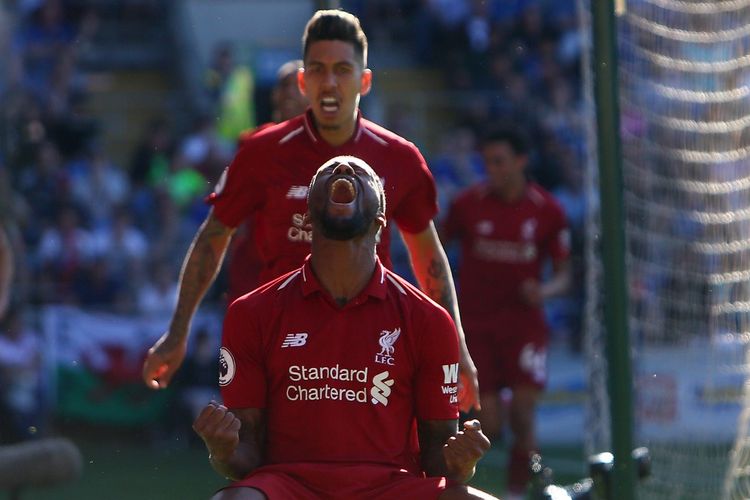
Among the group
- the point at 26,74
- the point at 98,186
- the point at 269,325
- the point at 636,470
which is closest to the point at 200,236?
the point at 269,325

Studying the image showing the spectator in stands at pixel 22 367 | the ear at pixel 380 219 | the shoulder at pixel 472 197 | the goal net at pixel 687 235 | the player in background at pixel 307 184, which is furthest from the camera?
the spectator in stands at pixel 22 367

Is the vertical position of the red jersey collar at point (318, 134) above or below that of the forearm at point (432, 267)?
above

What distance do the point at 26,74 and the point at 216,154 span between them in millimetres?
2282

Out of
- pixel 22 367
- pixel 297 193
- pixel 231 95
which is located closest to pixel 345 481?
pixel 297 193

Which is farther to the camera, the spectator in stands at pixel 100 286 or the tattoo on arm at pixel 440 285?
the spectator in stands at pixel 100 286

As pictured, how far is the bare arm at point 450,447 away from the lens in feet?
14.0

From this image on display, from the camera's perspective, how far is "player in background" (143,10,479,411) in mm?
5809

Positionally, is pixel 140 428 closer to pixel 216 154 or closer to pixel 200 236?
pixel 216 154

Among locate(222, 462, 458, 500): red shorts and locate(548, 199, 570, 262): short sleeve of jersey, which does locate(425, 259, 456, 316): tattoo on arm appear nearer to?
locate(222, 462, 458, 500): red shorts

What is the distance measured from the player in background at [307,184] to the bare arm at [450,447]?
3.33 ft

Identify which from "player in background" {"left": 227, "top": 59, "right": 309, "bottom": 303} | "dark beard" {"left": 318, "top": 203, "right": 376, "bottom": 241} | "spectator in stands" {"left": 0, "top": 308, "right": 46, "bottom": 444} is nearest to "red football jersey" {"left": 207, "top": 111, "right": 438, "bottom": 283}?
"player in background" {"left": 227, "top": 59, "right": 309, "bottom": 303}

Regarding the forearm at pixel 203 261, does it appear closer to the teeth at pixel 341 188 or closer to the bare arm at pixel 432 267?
the bare arm at pixel 432 267

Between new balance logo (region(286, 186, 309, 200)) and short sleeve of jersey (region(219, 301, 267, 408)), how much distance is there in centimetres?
134

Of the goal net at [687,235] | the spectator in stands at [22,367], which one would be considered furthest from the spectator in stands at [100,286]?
the goal net at [687,235]
